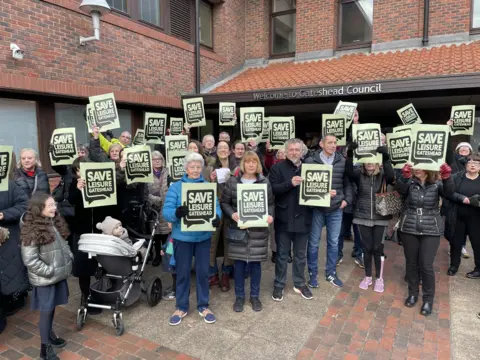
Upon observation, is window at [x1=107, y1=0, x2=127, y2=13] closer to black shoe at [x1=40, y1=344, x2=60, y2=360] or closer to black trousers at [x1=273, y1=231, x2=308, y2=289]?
black trousers at [x1=273, y1=231, x2=308, y2=289]

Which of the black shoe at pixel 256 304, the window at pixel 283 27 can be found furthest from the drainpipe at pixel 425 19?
Answer: the black shoe at pixel 256 304

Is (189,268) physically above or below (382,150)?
below

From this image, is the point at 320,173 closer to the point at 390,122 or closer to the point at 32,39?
the point at 32,39

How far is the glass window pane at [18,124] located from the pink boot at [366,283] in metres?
6.22

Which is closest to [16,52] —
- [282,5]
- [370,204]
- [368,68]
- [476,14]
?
[370,204]

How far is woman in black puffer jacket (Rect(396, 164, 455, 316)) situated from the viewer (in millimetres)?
3932

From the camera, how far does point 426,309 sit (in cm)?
394

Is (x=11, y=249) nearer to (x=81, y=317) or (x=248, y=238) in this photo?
(x=81, y=317)

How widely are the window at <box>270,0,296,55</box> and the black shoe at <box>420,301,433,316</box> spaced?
399 inches

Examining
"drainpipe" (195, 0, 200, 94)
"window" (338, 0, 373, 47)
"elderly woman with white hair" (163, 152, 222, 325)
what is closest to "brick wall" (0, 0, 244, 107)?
"drainpipe" (195, 0, 200, 94)

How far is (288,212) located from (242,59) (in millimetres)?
9543

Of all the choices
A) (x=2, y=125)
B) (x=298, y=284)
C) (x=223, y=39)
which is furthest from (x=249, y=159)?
Answer: (x=223, y=39)

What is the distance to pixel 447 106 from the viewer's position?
29.6 feet

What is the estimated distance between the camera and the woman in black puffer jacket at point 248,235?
151 inches
